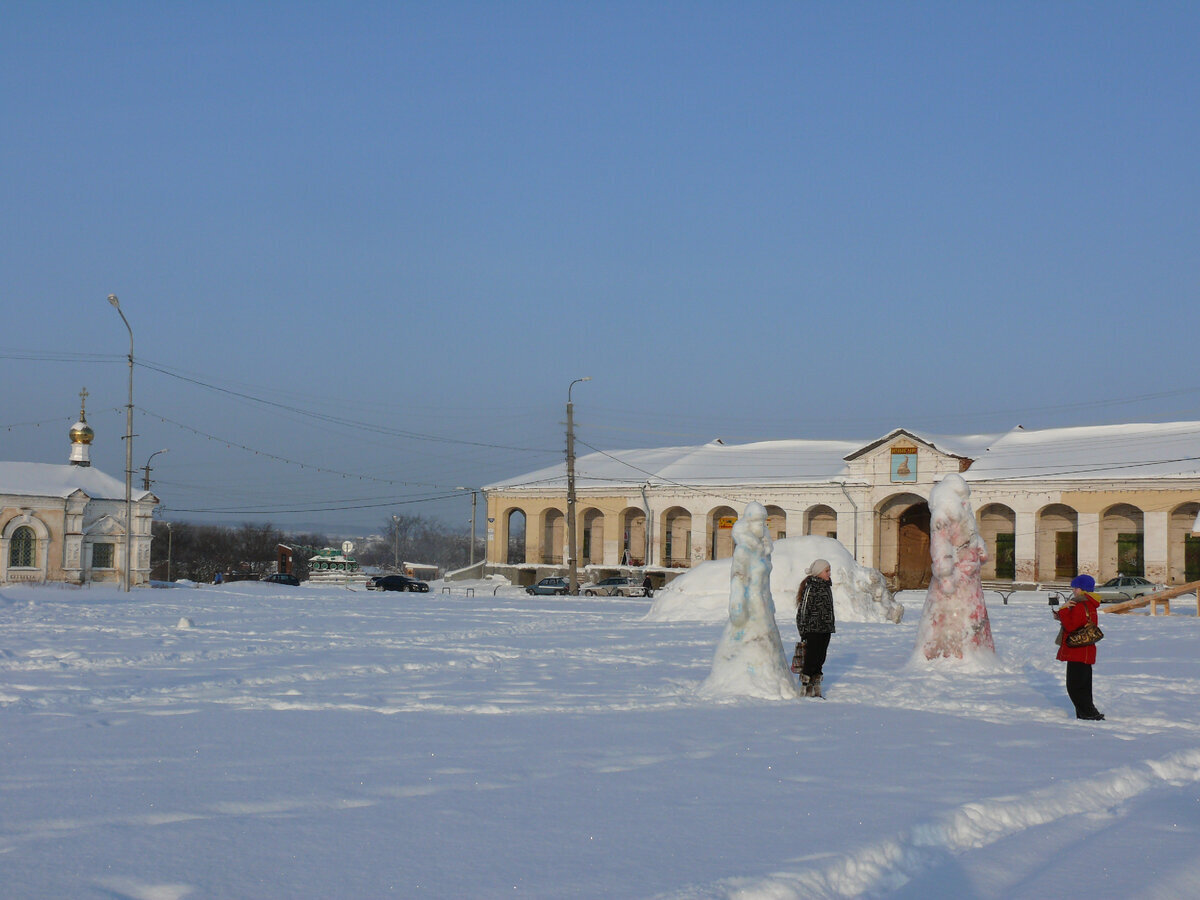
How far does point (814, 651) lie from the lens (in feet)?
41.5

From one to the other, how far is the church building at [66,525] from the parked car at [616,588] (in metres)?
19.5

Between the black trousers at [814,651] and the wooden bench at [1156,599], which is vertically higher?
the black trousers at [814,651]

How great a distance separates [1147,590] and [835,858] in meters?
40.1

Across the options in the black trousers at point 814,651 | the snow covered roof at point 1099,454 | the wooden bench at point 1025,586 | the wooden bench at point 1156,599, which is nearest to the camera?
the black trousers at point 814,651

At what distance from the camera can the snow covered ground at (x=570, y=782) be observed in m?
5.38

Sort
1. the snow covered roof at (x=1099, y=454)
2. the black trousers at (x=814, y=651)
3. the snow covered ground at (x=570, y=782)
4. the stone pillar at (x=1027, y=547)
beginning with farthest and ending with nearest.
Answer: the stone pillar at (x=1027, y=547), the snow covered roof at (x=1099, y=454), the black trousers at (x=814, y=651), the snow covered ground at (x=570, y=782)

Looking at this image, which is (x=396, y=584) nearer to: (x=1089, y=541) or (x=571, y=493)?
(x=571, y=493)

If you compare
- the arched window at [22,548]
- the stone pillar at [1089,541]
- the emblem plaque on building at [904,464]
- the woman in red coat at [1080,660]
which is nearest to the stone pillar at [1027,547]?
the stone pillar at [1089,541]

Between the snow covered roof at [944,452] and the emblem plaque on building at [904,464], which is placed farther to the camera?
the emblem plaque on building at [904,464]

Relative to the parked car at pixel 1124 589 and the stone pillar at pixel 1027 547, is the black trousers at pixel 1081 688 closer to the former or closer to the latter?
the parked car at pixel 1124 589

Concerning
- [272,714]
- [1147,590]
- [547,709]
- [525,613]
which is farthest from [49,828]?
[1147,590]

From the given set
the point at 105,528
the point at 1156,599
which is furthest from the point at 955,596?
the point at 105,528

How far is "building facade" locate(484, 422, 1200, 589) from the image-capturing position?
1786 inches

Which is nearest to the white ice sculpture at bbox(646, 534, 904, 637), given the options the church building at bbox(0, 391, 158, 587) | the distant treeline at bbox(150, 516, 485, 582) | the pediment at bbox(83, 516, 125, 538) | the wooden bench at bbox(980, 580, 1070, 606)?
the wooden bench at bbox(980, 580, 1070, 606)
